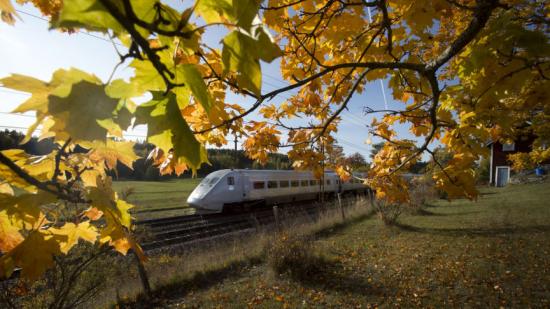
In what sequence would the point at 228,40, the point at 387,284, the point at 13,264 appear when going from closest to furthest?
the point at 228,40 → the point at 13,264 → the point at 387,284

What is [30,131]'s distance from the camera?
27.7 inches

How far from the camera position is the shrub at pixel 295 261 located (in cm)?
615

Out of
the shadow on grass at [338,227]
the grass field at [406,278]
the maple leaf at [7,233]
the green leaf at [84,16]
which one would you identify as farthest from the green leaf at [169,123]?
the shadow on grass at [338,227]

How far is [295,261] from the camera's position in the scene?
6.28m

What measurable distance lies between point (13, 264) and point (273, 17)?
2.26 meters

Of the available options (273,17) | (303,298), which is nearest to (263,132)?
(273,17)

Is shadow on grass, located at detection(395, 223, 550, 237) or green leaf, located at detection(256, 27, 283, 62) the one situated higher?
green leaf, located at detection(256, 27, 283, 62)

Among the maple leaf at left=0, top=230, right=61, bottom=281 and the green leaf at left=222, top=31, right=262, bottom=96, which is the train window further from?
the green leaf at left=222, top=31, right=262, bottom=96

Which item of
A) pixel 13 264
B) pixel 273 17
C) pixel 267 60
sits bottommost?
pixel 13 264

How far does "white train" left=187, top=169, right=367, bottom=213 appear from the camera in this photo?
49.4 feet

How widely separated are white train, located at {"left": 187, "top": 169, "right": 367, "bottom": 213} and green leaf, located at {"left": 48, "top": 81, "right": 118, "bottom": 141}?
13.6 m

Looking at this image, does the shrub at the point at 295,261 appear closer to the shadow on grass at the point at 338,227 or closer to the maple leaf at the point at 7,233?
the shadow on grass at the point at 338,227

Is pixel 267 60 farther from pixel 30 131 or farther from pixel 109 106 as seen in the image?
pixel 30 131

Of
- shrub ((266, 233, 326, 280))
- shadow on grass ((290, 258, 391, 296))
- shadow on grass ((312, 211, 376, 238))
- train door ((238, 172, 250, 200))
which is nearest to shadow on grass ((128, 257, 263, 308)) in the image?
shrub ((266, 233, 326, 280))
